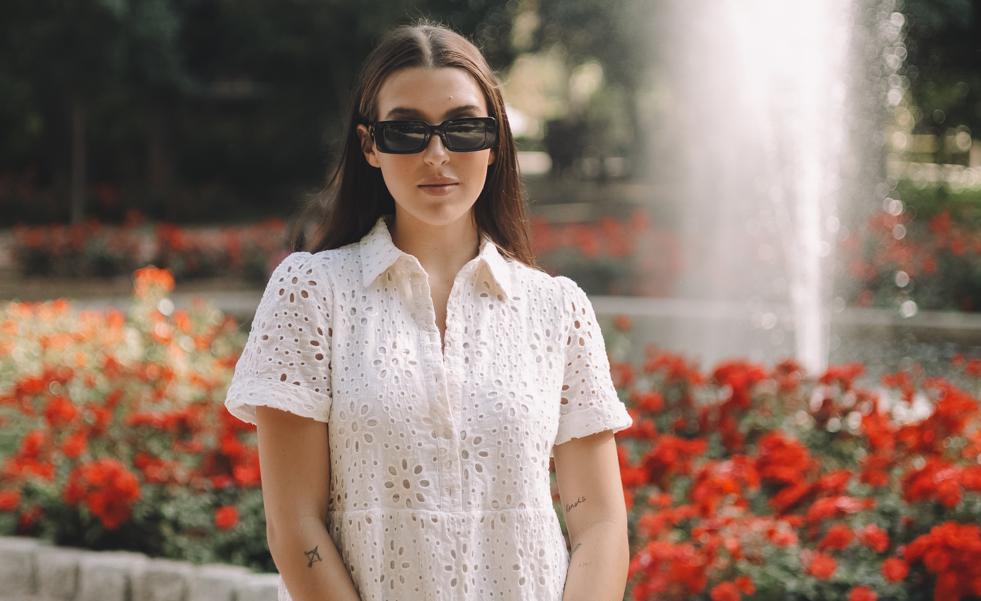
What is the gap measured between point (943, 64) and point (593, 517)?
17860 mm

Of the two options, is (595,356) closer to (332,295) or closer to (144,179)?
(332,295)

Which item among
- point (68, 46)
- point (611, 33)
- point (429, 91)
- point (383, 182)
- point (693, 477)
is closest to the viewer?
point (429, 91)

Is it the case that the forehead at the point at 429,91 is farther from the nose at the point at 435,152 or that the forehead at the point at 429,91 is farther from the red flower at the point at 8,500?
the red flower at the point at 8,500

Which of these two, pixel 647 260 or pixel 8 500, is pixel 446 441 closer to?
pixel 8 500

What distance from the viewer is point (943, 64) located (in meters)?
18.0

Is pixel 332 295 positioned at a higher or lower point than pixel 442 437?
higher

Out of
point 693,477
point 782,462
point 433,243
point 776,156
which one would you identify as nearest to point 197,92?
point 776,156

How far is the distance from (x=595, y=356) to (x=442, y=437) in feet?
1.01

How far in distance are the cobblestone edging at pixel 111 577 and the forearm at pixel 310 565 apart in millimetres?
2030

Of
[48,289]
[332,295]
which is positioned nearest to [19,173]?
[48,289]

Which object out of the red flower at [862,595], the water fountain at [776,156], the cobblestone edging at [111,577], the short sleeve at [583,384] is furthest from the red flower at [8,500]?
the water fountain at [776,156]

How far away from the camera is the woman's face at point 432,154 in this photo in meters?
1.76

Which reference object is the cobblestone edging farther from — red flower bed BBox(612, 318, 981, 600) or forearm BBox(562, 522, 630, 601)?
forearm BBox(562, 522, 630, 601)

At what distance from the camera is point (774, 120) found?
14922mm
